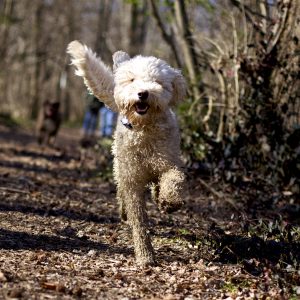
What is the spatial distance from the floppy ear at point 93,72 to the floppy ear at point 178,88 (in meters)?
0.52

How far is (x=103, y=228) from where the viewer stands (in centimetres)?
609

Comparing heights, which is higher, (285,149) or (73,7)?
(73,7)

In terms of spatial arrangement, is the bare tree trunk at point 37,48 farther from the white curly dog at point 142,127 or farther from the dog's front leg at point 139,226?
the dog's front leg at point 139,226

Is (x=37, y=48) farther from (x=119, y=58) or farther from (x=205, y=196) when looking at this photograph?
(x=119, y=58)

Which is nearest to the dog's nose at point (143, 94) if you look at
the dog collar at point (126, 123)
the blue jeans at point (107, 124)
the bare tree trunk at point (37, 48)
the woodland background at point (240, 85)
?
the dog collar at point (126, 123)

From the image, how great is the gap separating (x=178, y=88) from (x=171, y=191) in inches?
35.4

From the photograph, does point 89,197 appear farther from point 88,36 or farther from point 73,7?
point 88,36

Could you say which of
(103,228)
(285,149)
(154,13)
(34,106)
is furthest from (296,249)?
(34,106)

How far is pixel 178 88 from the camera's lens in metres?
4.86

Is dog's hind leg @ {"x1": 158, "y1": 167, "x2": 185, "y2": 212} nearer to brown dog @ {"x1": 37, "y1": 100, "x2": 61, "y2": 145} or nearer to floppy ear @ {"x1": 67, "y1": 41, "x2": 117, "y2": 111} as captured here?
floppy ear @ {"x1": 67, "y1": 41, "x2": 117, "y2": 111}

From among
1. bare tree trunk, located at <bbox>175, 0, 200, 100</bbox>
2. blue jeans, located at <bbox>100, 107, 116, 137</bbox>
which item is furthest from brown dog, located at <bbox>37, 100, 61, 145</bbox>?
bare tree trunk, located at <bbox>175, 0, 200, 100</bbox>

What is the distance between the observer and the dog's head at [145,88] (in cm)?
450

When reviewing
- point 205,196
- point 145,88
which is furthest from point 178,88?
point 205,196

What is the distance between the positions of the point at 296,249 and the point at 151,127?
5.49ft
